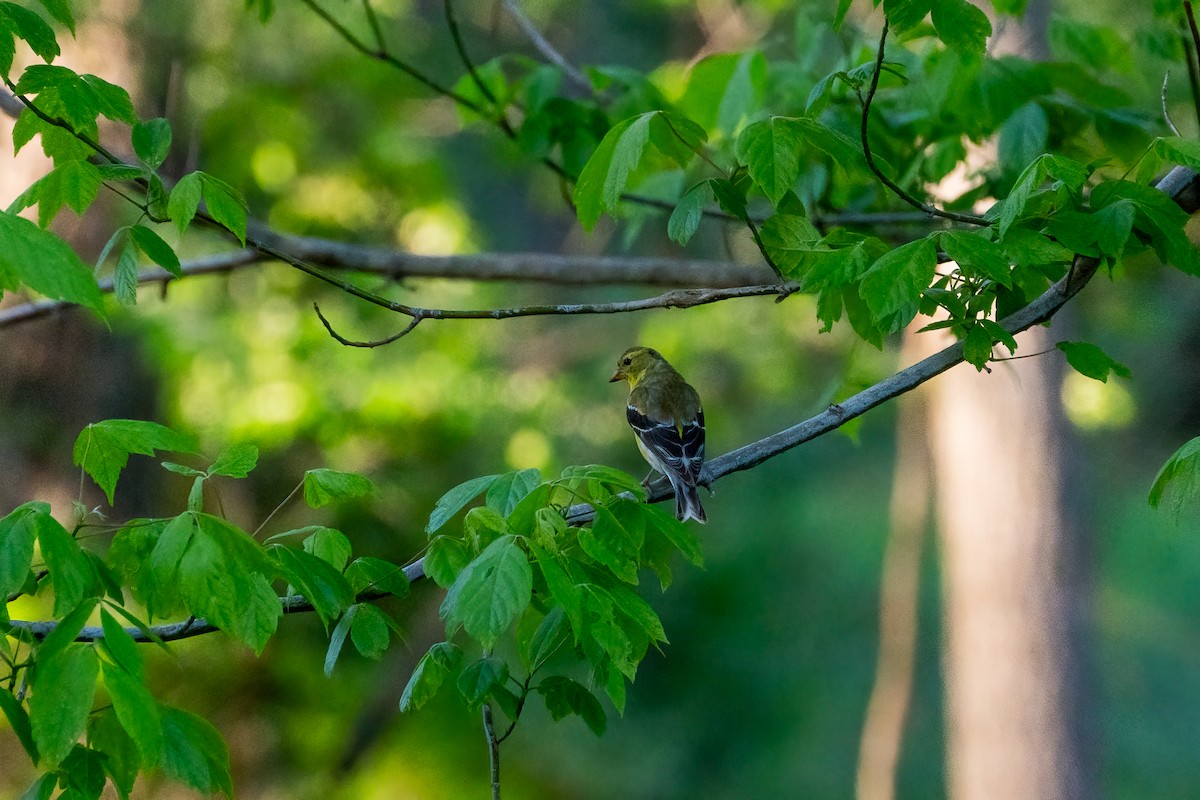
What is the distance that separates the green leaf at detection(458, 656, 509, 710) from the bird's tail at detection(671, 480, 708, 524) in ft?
4.40

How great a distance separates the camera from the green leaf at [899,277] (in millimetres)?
1749

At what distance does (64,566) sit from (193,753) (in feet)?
1.07

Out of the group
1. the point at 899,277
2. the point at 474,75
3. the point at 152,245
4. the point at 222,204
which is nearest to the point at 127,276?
the point at 152,245

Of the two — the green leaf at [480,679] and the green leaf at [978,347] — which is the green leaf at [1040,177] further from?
the green leaf at [480,679]

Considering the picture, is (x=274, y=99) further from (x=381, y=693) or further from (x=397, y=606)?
(x=381, y=693)

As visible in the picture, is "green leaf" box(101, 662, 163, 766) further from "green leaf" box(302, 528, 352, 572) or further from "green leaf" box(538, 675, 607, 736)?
"green leaf" box(538, 675, 607, 736)

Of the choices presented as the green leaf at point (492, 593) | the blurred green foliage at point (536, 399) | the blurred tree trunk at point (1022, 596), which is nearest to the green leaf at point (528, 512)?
the green leaf at point (492, 593)

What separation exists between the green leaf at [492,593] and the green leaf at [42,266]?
0.61m

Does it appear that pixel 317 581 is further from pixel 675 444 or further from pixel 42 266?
pixel 675 444

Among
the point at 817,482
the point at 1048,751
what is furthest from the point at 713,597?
the point at 1048,751

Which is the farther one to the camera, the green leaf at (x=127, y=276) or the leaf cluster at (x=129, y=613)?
the green leaf at (x=127, y=276)

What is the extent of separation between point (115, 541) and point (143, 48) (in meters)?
6.43

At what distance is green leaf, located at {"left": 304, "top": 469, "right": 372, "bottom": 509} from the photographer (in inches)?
79.7

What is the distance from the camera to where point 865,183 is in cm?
350
